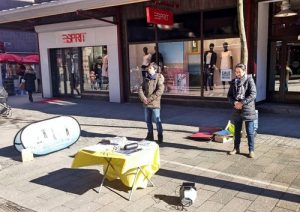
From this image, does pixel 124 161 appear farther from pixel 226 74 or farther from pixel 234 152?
pixel 226 74

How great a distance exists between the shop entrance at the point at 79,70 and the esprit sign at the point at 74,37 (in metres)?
0.40

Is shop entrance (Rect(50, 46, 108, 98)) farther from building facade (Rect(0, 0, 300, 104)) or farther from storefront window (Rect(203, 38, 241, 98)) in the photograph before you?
storefront window (Rect(203, 38, 241, 98))

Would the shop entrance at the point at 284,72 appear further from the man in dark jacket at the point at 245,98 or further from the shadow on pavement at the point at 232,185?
the shadow on pavement at the point at 232,185

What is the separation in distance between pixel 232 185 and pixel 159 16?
23.4 ft

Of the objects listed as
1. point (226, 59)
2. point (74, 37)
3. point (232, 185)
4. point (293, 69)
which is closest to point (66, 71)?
point (74, 37)

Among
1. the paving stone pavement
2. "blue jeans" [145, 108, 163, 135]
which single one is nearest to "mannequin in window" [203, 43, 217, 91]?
the paving stone pavement

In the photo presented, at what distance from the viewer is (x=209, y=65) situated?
11.6m

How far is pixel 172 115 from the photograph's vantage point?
34.8ft

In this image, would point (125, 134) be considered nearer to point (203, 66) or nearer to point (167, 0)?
point (203, 66)

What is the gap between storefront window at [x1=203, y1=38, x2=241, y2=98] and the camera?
10992 millimetres

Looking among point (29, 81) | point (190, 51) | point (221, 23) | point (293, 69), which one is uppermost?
point (221, 23)

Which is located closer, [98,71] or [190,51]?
[190,51]

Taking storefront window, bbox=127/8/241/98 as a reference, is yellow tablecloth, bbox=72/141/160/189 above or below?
below

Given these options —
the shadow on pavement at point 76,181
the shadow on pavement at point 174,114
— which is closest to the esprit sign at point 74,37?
the shadow on pavement at point 174,114
